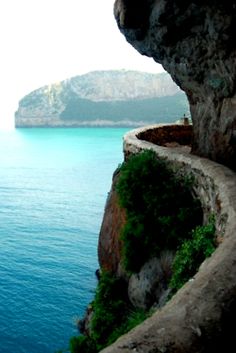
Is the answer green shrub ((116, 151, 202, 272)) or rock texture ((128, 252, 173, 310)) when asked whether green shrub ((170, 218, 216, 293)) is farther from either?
rock texture ((128, 252, 173, 310))

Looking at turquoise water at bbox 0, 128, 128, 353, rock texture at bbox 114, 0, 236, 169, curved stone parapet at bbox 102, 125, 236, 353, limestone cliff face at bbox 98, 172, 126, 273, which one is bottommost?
turquoise water at bbox 0, 128, 128, 353

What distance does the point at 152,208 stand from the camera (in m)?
16.5

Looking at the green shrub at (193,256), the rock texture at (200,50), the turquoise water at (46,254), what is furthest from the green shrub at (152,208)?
the turquoise water at (46,254)

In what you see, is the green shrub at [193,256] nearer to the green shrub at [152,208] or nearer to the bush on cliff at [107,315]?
the green shrub at [152,208]

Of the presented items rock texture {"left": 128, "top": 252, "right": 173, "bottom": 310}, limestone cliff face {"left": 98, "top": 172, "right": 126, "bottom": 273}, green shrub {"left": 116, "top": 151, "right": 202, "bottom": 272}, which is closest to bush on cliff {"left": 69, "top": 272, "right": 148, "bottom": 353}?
rock texture {"left": 128, "top": 252, "right": 173, "bottom": 310}

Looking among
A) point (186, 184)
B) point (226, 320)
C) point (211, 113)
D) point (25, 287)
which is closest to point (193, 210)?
point (186, 184)

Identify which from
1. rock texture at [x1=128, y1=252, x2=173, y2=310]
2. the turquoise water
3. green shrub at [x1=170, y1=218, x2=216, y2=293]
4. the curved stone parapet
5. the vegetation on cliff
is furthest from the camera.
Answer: the turquoise water

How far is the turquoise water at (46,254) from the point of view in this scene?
2972 centimetres

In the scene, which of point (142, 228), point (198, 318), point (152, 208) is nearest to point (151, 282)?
point (142, 228)

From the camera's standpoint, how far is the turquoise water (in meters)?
29.7

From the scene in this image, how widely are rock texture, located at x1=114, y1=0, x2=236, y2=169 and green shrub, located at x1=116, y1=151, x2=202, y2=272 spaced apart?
2.16m

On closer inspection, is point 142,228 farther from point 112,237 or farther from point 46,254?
point 46,254

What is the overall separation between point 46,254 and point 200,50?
3032 centimetres

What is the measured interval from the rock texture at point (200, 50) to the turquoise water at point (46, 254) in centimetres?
1686
